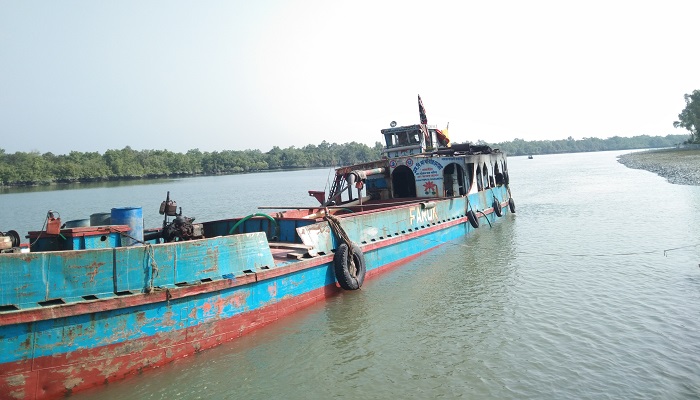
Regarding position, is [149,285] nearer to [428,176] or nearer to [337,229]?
[337,229]

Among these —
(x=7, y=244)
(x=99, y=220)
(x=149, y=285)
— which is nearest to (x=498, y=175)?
(x=99, y=220)

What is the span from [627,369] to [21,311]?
7553 millimetres

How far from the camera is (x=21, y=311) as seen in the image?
5.20 meters

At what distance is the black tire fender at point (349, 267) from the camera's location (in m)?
9.28

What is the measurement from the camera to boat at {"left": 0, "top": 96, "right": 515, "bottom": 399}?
5.38 m

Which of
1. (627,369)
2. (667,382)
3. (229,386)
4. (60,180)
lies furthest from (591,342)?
(60,180)

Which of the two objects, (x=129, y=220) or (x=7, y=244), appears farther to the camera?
(x=129, y=220)

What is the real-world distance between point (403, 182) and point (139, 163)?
8219 centimetres

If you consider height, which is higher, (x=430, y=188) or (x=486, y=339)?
(x=430, y=188)

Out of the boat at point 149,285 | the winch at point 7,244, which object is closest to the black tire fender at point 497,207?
the boat at point 149,285

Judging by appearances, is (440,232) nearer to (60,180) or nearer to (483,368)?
(483,368)

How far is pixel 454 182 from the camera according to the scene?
1666 centimetres

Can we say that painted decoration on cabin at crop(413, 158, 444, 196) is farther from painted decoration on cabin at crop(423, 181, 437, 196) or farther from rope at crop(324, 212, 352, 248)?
rope at crop(324, 212, 352, 248)

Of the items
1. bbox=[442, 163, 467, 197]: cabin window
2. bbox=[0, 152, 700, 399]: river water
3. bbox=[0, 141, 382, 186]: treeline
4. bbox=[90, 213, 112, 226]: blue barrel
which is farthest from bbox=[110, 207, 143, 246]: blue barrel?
bbox=[0, 141, 382, 186]: treeline
